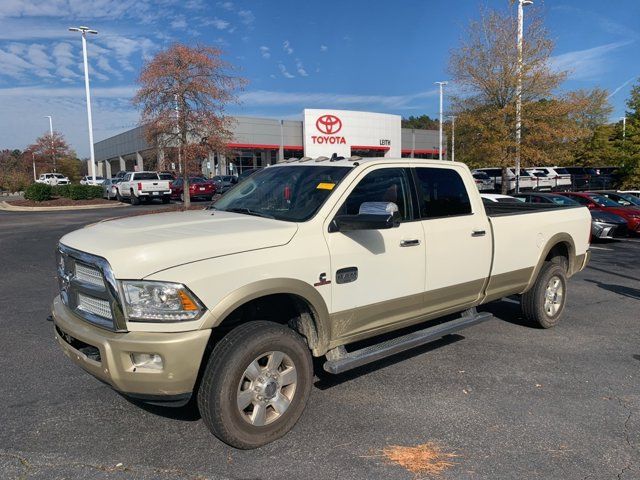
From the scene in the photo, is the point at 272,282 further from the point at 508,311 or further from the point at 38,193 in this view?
the point at 38,193

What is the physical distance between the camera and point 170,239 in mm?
3205

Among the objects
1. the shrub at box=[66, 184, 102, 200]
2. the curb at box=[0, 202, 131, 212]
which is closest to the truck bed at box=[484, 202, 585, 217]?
the curb at box=[0, 202, 131, 212]

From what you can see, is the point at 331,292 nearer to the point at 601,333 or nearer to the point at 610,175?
the point at 601,333

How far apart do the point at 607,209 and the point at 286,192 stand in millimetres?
14579

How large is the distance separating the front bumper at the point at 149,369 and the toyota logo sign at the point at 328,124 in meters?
33.5

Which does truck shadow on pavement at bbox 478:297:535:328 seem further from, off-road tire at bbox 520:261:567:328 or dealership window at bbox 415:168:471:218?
dealership window at bbox 415:168:471:218

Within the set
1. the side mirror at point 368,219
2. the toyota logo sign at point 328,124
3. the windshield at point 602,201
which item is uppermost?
the toyota logo sign at point 328,124

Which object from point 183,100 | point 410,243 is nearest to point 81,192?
point 183,100

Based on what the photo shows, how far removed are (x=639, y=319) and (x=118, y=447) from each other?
6.37m

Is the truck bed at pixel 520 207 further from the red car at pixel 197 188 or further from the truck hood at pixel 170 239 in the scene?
the red car at pixel 197 188

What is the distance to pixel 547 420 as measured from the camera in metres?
3.82

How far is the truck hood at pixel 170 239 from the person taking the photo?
9.94 feet

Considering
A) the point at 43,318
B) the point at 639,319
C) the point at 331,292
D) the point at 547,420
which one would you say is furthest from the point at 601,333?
the point at 43,318

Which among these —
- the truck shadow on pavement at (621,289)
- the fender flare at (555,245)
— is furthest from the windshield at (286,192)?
the truck shadow on pavement at (621,289)
